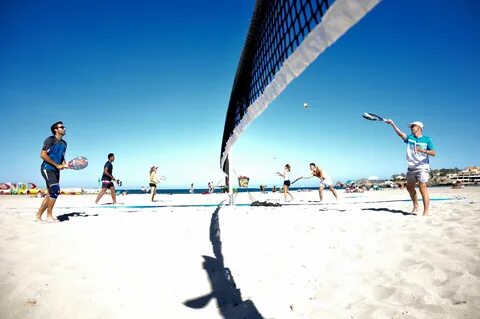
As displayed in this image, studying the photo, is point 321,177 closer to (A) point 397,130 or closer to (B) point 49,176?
(A) point 397,130

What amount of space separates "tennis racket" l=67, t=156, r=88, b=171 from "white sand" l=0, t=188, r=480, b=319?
140 cm

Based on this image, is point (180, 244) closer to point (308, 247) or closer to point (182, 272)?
point (182, 272)

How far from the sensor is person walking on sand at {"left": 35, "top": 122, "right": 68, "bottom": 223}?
16.7ft

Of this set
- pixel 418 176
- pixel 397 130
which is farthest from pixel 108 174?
pixel 418 176

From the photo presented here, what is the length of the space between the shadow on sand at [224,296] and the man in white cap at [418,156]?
445 centimetres

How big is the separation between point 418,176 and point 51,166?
24.6 ft

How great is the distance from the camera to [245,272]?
289 centimetres

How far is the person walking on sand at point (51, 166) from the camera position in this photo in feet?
16.7

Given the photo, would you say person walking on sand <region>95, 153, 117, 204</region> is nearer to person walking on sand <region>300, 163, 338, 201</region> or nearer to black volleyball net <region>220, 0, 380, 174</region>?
black volleyball net <region>220, 0, 380, 174</region>

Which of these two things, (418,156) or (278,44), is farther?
(418,156)

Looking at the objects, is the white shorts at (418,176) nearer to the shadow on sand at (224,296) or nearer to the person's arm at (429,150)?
the person's arm at (429,150)

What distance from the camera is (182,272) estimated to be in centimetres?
288

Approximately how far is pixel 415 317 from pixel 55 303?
2824 mm

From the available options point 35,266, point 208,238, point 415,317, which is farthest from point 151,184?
point 415,317
